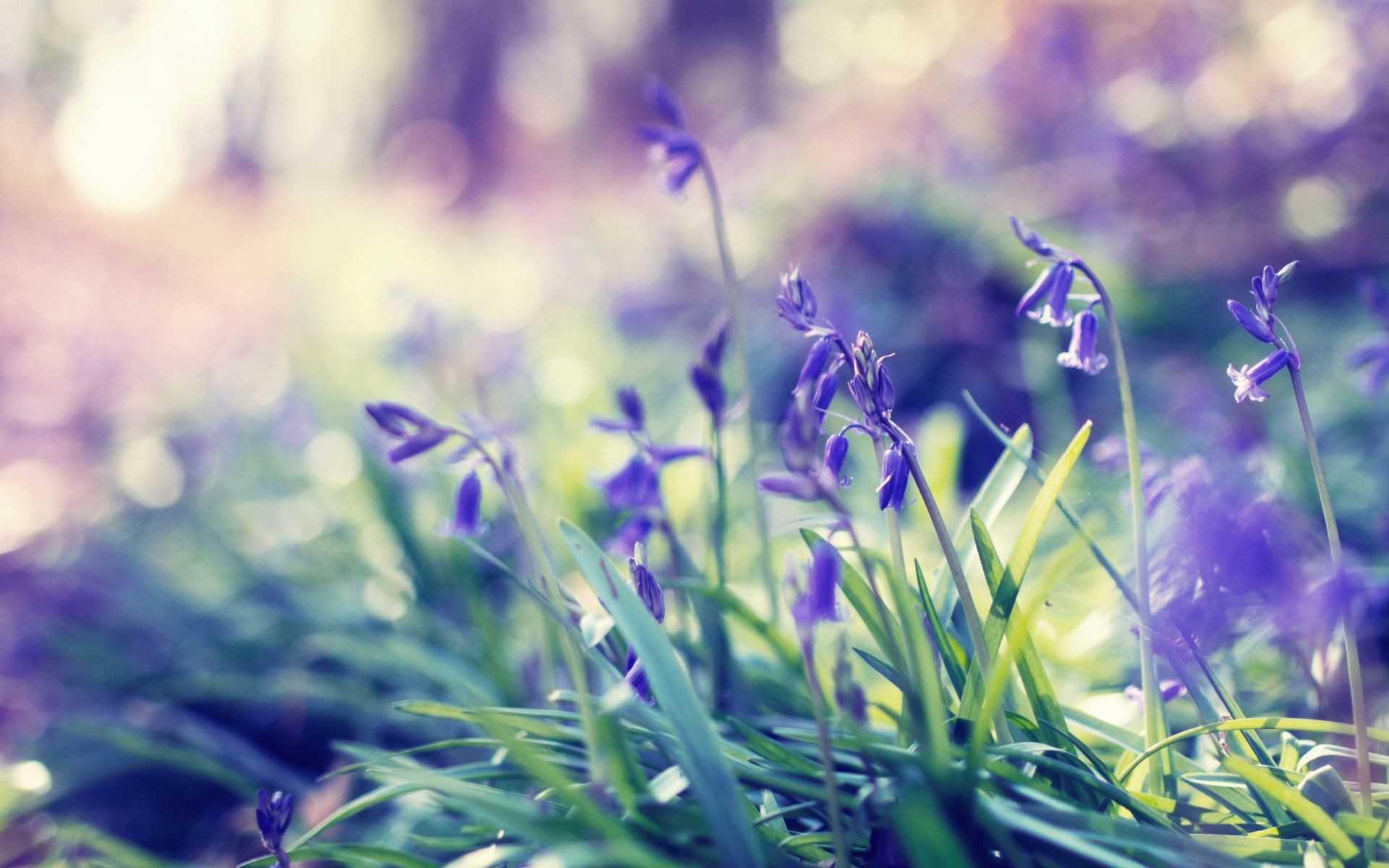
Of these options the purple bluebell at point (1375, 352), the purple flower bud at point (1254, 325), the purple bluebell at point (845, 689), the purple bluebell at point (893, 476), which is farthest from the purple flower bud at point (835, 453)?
the purple bluebell at point (1375, 352)

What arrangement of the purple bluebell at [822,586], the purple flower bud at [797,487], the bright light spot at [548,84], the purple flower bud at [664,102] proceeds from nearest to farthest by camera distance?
the purple flower bud at [797,487], the purple bluebell at [822,586], the purple flower bud at [664,102], the bright light spot at [548,84]

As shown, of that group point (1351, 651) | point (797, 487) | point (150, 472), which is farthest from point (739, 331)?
point (150, 472)

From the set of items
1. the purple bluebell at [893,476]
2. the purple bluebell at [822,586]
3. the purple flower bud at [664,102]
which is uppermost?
the purple flower bud at [664,102]

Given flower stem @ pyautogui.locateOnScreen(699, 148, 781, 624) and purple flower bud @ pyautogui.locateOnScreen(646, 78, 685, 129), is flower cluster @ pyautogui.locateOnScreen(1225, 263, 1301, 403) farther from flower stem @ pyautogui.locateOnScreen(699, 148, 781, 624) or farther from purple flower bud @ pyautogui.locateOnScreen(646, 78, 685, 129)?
purple flower bud @ pyautogui.locateOnScreen(646, 78, 685, 129)

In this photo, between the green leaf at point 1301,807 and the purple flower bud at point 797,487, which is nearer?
the purple flower bud at point 797,487

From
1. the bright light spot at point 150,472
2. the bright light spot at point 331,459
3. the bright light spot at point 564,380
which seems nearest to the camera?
the bright light spot at point 331,459

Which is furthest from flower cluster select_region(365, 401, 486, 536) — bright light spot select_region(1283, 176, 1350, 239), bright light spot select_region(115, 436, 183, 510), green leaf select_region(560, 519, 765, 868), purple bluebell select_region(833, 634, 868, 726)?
bright light spot select_region(1283, 176, 1350, 239)

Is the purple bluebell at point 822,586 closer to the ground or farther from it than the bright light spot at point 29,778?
farther from it

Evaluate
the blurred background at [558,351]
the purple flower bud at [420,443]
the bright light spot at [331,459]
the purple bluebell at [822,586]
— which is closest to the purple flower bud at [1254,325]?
the blurred background at [558,351]

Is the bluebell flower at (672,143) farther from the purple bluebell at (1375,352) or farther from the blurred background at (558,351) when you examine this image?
the purple bluebell at (1375,352)
